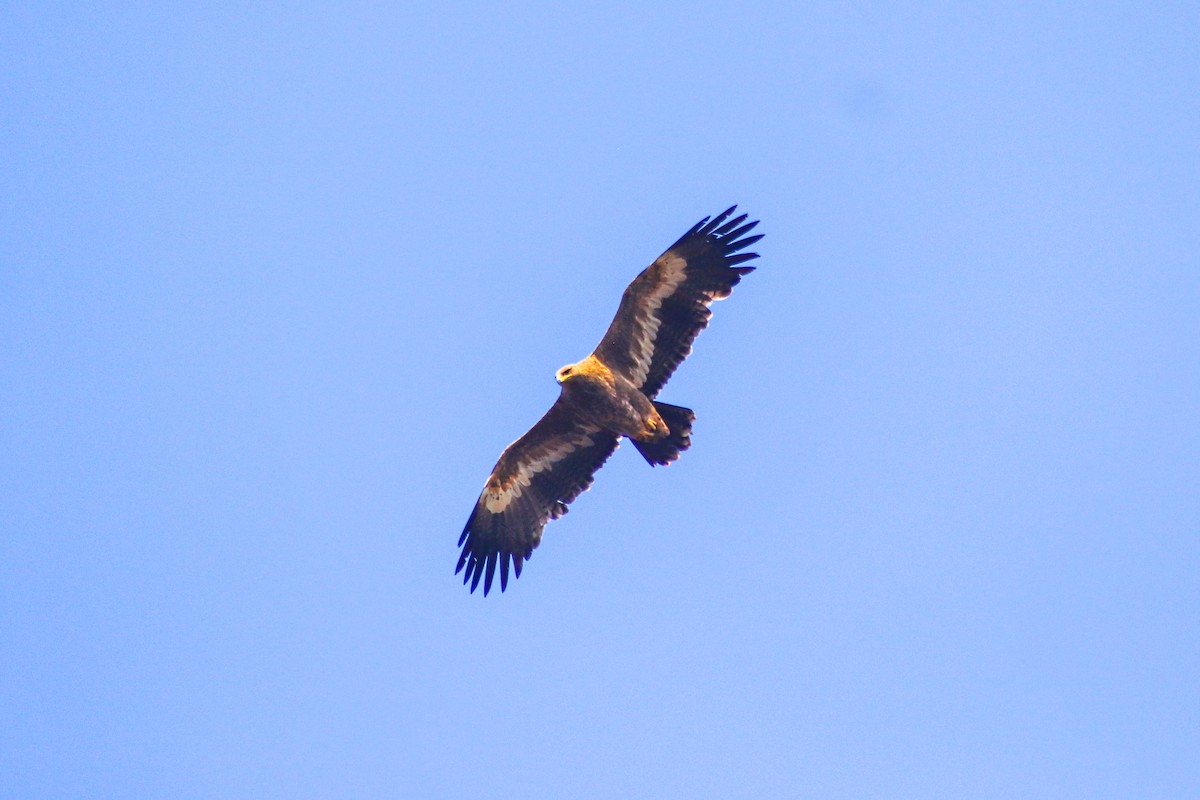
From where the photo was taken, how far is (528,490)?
1688 centimetres

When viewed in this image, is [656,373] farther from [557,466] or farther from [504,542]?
[504,542]

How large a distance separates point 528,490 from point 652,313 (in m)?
2.61

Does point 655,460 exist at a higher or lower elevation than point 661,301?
lower

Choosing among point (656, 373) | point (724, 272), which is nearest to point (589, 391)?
point (656, 373)

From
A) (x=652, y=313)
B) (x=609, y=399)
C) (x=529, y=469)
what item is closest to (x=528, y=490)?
(x=529, y=469)

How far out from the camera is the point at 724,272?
16000 mm

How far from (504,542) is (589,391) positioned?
242 centimetres

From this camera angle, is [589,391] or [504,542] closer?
[589,391]

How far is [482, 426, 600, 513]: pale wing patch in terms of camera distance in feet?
54.4

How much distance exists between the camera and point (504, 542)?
1698cm

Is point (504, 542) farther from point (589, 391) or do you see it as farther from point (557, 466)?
point (589, 391)

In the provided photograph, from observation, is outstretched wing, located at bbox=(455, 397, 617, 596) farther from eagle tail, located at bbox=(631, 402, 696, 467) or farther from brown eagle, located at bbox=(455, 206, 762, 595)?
eagle tail, located at bbox=(631, 402, 696, 467)

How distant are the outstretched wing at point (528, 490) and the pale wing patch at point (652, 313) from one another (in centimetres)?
92

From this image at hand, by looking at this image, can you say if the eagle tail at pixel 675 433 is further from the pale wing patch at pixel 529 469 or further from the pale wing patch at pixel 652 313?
the pale wing patch at pixel 529 469
